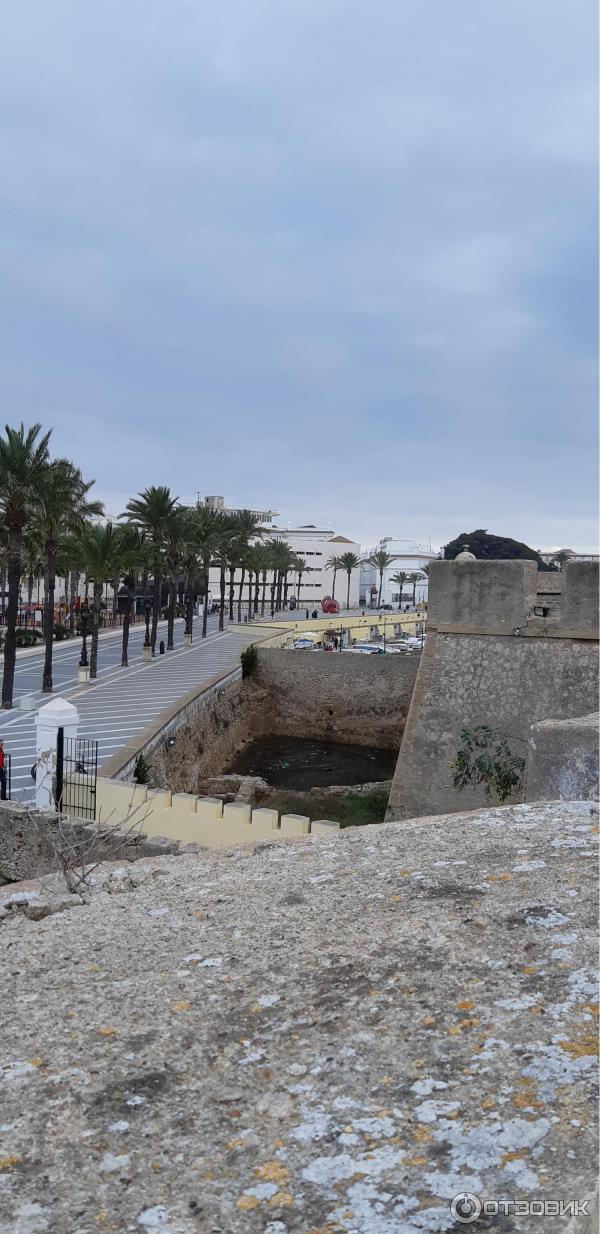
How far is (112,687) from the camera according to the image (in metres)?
23.4

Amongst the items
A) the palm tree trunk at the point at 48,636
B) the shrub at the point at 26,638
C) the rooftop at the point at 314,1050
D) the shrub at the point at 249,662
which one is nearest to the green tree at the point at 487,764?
the rooftop at the point at 314,1050

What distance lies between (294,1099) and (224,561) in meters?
44.8

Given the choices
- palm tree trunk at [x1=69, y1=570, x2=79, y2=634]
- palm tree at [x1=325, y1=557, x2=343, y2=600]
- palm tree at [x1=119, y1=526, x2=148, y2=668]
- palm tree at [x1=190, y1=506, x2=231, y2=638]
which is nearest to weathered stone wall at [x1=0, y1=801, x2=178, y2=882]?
palm tree at [x1=119, y1=526, x2=148, y2=668]

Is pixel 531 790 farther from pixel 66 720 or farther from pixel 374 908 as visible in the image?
pixel 66 720

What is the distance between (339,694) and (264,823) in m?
20.2

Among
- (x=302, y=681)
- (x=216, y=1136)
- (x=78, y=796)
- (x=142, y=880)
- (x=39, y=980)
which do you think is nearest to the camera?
(x=216, y=1136)

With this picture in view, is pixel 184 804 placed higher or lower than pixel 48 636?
lower

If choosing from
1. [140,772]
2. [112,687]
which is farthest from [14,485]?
[140,772]

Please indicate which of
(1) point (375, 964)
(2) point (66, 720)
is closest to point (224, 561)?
(2) point (66, 720)

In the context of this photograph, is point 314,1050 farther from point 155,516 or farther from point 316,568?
point 316,568

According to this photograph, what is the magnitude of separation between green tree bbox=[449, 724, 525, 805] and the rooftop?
20.4ft

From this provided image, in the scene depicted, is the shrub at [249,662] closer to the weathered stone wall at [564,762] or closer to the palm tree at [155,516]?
the palm tree at [155,516]

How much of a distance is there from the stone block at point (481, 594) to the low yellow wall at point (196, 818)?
3.92 metres

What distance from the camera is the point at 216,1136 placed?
2.39 m
